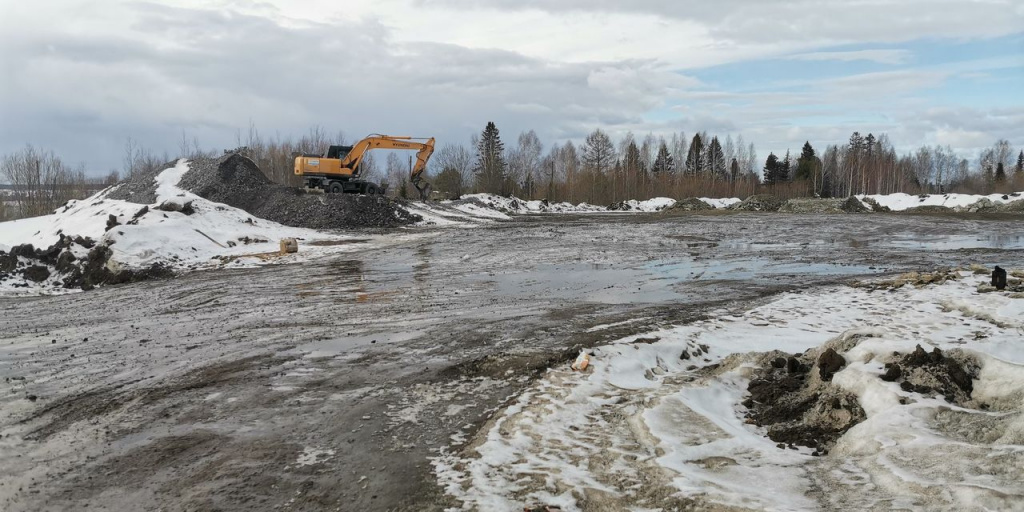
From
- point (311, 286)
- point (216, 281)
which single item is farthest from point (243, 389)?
point (216, 281)

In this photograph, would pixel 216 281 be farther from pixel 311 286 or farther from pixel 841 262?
pixel 841 262

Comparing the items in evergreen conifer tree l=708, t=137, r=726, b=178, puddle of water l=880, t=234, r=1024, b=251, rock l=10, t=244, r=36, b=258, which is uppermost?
evergreen conifer tree l=708, t=137, r=726, b=178

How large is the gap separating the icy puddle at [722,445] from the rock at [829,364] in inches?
4.2

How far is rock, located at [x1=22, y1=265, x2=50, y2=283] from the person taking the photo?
48.1 ft

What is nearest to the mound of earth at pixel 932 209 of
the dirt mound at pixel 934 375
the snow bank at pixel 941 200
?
the snow bank at pixel 941 200

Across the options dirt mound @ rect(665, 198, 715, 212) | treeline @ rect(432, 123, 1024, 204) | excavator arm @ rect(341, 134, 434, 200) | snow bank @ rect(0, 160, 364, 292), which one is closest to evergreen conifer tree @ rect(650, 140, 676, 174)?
treeline @ rect(432, 123, 1024, 204)

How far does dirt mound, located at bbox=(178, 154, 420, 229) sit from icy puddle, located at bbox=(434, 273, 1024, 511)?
24160mm

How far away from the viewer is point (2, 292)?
13484mm

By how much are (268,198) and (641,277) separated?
2305cm

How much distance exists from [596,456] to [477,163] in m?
85.8

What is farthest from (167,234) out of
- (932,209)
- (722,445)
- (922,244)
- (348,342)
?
(932,209)

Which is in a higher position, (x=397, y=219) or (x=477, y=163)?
(x=477, y=163)

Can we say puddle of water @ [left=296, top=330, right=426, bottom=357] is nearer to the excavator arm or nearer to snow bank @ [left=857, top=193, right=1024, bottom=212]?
the excavator arm

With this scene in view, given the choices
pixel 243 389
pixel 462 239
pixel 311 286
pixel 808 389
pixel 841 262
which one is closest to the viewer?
pixel 808 389
